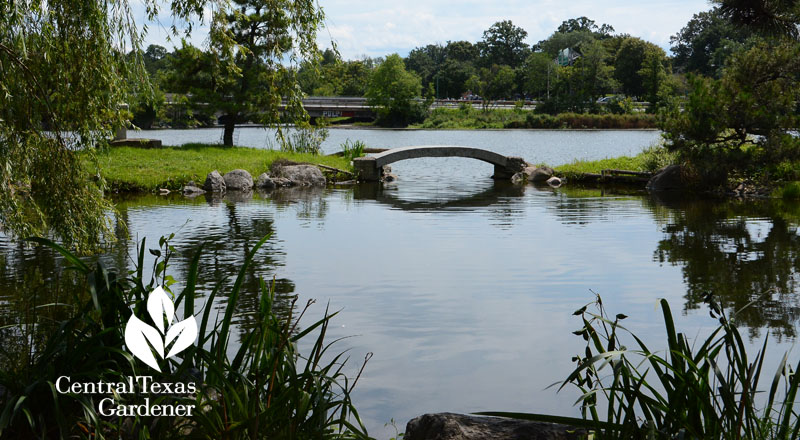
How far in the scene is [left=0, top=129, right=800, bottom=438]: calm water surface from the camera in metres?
6.37

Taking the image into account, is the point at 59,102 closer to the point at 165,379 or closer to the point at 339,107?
the point at 165,379

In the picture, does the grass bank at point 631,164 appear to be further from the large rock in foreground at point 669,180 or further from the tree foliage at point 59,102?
the tree foliage at point 59,102

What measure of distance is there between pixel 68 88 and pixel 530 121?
63626 mm

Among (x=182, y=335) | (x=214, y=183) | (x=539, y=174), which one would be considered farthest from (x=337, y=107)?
(x=182, y=335)

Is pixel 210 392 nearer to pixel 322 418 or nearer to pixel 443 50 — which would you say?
pixel 322 418

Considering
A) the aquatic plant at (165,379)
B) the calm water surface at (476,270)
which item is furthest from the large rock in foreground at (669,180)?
the aquatic plant at (165,379)

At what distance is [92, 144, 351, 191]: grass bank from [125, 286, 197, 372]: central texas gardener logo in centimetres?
1666

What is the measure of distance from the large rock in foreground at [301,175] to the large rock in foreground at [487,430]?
20.3 metres

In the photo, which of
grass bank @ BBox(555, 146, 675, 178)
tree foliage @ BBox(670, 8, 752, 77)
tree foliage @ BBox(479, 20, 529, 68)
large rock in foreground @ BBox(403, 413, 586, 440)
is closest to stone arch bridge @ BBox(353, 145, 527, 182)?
grass bank @ BBox(555, 146, 675, 178)

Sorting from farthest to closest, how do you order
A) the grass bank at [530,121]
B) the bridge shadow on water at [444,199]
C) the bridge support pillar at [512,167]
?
1. the grass bank at [530,121]
2. the bridge support pillar at [512,167]
3. the bridge shadow on water at [444,199]

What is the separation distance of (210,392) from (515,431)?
1482mm

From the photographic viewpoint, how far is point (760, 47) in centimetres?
2005

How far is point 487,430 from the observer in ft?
12.0

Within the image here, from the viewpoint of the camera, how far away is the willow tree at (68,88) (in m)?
6.92
